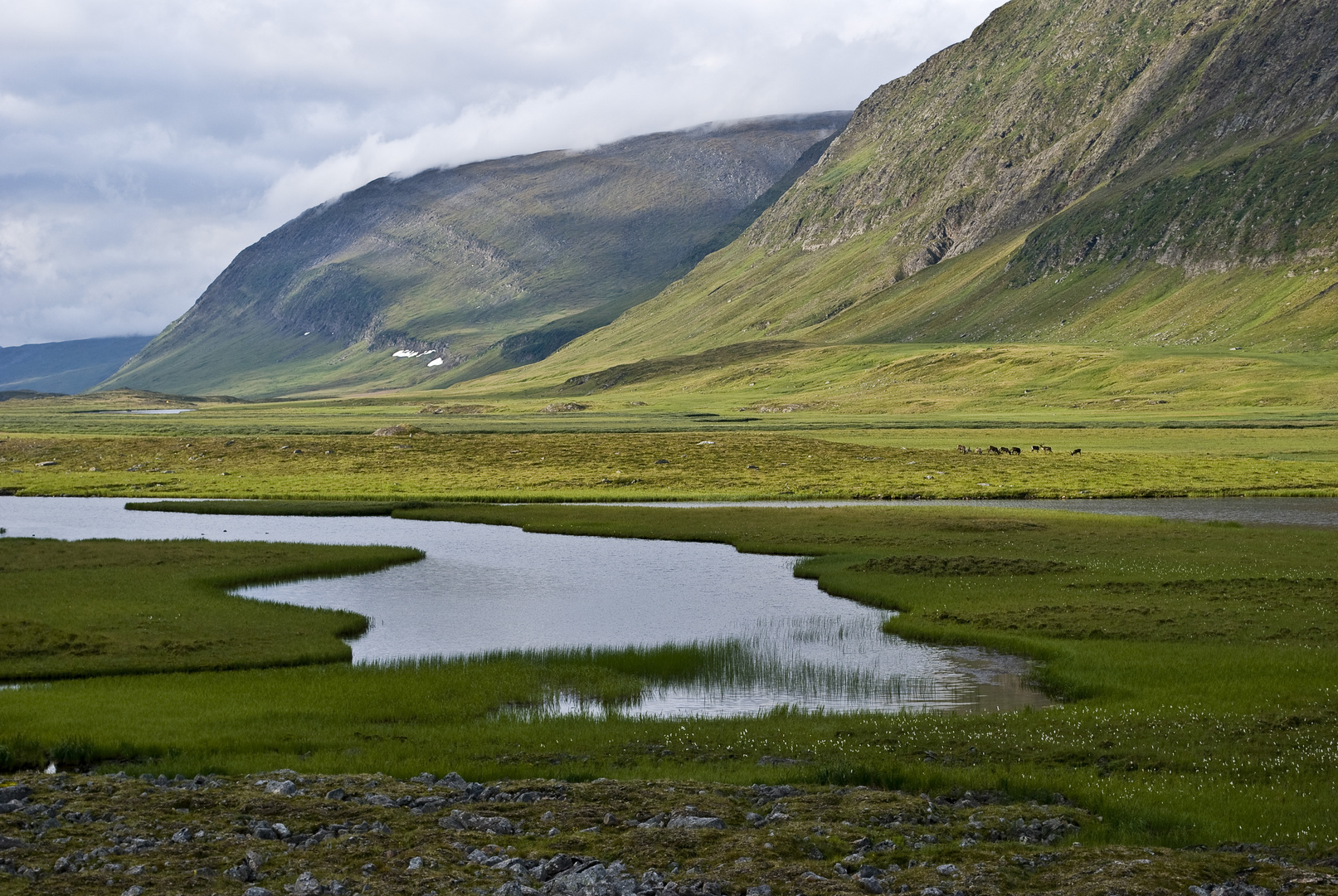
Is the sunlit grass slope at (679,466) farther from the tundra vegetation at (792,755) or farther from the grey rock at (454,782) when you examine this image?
the grey rock at (454,782)

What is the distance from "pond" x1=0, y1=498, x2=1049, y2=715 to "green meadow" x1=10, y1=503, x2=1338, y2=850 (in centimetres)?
153

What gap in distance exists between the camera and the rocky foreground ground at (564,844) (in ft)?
48.1

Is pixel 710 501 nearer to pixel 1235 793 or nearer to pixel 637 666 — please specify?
pixel 637 666

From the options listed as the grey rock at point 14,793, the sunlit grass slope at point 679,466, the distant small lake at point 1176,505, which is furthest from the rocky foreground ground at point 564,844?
the sunlit grass slope at point 679,466

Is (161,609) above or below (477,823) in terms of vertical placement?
below

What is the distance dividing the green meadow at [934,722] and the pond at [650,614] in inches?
60.3

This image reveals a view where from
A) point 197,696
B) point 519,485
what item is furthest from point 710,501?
point 197,696

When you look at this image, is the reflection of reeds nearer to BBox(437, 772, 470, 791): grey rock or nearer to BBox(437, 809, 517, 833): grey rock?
BBox(437, 772, 470, 791): grey rock

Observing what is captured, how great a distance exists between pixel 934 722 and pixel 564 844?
1157cm

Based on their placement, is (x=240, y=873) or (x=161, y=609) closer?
(x=240, y=873)

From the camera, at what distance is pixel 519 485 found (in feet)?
320

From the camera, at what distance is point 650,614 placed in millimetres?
42562

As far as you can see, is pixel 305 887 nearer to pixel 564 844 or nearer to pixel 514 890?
pixel 514 890

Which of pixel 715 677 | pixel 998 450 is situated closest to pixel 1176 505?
pixel 998 450
